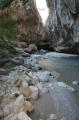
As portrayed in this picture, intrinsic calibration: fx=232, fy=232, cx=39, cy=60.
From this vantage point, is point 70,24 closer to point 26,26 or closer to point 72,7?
point 72,7

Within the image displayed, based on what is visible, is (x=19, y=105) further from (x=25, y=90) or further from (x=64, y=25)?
(x=64, y=25)

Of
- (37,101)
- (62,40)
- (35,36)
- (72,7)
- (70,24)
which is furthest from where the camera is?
(35,36)

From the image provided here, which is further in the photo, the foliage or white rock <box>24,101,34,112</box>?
the foliage

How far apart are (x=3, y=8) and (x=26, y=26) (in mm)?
3952

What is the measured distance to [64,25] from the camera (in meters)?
21.7

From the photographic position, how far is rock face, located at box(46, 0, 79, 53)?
19.2 meters

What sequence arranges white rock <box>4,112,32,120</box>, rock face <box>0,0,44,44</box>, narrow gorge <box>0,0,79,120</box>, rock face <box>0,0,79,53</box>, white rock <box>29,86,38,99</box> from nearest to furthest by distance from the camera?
white rock <box>4,112,32,120</box>
narrow gorge <box>0,0,79,120</box>
white rock <box>29,86,38,99</box>
rock face <box>0,0,79,53</box>
rock face <box>0,0,44,44</box>

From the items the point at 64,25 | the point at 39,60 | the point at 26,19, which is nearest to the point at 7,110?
the point at 39,60

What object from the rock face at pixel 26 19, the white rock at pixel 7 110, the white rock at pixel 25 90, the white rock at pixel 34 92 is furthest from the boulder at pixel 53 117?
the rock face at pixel 26 19

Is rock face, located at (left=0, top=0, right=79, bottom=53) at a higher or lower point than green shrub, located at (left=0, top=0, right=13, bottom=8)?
lower

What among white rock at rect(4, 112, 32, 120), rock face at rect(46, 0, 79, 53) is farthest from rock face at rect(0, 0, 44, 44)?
white rock at rect(4, 112, 32, 120)

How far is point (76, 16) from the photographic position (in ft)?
62.1

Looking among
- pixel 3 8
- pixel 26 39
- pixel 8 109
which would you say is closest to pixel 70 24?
pixel 26 39

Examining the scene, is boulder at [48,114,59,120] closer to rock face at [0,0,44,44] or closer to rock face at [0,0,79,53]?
rock face at [0,0,79,53]
